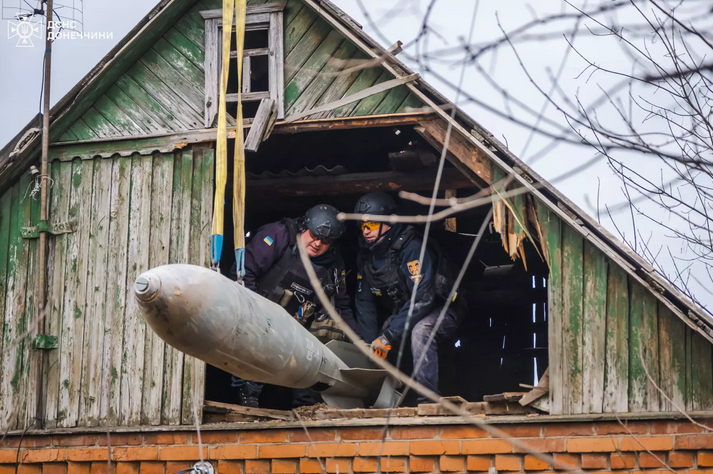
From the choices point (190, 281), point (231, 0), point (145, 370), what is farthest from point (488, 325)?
point (190, 281)

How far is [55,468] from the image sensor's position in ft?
27.6

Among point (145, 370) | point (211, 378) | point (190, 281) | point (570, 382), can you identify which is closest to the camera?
point (190, 281)

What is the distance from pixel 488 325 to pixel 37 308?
5454 millimetres

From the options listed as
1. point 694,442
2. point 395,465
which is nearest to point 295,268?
point 395,465

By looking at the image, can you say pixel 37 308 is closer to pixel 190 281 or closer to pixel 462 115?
pixel 190 281

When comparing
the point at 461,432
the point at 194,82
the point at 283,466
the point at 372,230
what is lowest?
the point at 283,466

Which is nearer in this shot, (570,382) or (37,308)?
(570,382)

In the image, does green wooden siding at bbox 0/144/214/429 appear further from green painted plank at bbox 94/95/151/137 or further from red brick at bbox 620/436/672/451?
red brick at bbox 620/436/672/451

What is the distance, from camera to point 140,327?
8516 mm

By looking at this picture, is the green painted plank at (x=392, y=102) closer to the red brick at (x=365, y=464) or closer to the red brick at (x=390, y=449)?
the red brick at (x=390, y=449)

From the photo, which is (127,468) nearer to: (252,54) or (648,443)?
(252,54)

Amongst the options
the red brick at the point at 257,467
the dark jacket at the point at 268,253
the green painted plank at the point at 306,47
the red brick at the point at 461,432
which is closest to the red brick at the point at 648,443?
the red brick at the point at 461,432

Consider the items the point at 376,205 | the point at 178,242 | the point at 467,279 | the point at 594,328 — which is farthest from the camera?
the point at 467,279

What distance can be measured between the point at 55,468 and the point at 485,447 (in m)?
3.60
